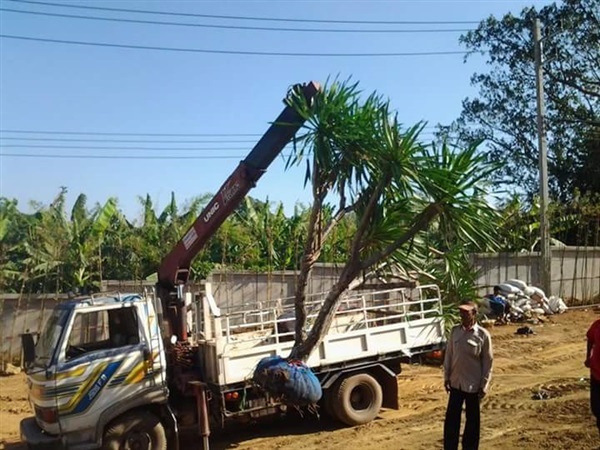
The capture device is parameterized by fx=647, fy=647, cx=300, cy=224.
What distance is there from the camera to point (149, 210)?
19047mm

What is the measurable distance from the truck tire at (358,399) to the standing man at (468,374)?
2181 mm

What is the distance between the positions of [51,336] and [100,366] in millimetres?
670

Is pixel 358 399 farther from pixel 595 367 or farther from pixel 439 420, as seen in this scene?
pixel 595 367

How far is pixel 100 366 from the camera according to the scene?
7309 millimetres

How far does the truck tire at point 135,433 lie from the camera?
7.34 meters

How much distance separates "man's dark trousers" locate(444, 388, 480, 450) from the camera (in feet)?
22.1

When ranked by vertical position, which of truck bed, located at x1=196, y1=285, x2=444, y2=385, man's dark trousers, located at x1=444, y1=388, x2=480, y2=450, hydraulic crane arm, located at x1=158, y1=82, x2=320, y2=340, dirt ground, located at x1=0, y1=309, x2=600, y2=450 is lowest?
dirt ground, located at x1=0, y1=309, x2=600, y2=450

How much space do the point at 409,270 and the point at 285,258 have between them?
934cm

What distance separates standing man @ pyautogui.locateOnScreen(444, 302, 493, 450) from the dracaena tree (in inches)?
46.3

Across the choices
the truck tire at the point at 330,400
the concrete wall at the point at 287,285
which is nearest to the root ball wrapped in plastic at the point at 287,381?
the truck tire at the point at 330,400

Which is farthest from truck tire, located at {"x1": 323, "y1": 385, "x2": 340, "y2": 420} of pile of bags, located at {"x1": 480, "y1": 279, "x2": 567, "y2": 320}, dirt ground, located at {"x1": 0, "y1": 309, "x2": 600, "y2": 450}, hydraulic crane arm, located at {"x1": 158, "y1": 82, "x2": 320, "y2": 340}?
pile of bags, located at {"x1": 480, "y1": 279, "x2": 567, "y2": 320}

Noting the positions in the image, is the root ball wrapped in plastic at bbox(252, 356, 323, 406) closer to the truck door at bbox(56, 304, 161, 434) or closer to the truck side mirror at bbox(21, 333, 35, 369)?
the truck door at bbox(56, 304, 161, 434)

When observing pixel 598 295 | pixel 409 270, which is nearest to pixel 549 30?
pixel 598 295

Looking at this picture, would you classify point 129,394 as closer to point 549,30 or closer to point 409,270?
point 409,270
